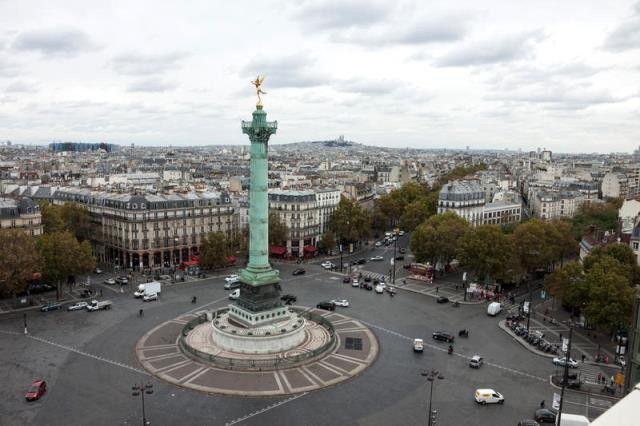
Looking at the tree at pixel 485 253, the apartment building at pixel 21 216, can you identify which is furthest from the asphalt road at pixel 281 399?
the apartment building at pixel 21 216

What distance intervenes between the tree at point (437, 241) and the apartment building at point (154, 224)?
141 ft

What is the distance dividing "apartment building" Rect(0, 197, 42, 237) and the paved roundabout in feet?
146

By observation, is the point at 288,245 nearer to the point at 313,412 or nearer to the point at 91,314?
the point at 91,314

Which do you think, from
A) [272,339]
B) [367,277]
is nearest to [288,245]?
[367,277]

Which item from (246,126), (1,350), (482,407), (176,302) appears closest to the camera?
(482,407)

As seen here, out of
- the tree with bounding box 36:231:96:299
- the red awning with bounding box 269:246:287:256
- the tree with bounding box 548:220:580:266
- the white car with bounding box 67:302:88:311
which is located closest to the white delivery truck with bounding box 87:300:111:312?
the white car with bounding box 67:302:88:311

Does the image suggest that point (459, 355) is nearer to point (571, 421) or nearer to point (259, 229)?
point (571, 421)

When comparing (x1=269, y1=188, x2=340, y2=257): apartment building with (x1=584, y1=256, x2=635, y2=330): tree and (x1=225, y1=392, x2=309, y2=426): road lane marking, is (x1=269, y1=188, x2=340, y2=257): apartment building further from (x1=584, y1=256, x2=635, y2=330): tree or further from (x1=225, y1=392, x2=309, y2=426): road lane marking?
(x1=225, y1=392, x2=309, y2=426): road lane marking

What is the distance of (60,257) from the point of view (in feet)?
262

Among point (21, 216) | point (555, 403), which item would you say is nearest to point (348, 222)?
point (21, 216)

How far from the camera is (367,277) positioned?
98062mm

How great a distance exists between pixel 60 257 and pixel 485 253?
6647 cm

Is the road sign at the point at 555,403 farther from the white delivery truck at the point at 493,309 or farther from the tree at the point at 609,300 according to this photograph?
the white delivery truck at the point at 493,309

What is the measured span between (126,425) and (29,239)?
4674cm
